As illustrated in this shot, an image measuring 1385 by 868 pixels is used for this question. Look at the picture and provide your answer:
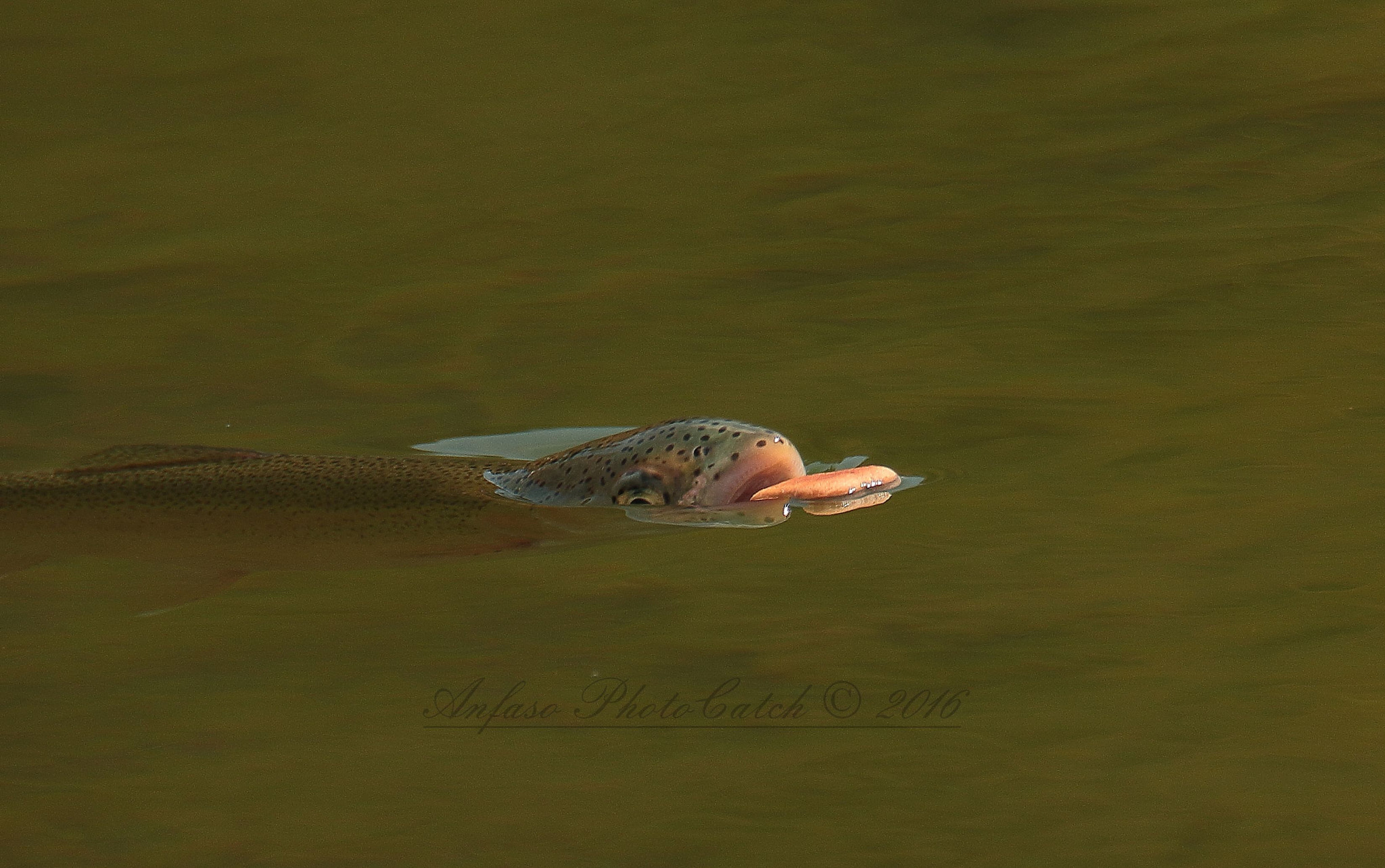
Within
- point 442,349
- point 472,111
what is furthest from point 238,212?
point 442,349

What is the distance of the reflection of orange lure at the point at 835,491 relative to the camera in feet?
15.1

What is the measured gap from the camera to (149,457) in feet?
17.6

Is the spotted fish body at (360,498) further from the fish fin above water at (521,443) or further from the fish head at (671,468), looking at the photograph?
the fish fin above water at (521,443)

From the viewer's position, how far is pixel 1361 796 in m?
2.97

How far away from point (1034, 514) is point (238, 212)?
5312mm

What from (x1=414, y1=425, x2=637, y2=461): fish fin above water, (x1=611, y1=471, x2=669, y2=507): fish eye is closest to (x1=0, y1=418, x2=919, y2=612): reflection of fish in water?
(x1=611, y1=471, x2=669, y2=507): fish eye

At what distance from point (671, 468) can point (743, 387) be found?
1082 mm

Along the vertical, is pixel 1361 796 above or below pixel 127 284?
below

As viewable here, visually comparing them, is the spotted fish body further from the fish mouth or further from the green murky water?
the green murky water

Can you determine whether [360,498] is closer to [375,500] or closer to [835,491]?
[375,500]

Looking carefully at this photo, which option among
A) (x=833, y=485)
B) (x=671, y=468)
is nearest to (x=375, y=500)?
(x=671, y=468)

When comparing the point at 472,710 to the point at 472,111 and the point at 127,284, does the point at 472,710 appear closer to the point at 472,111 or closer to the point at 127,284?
the point at 127,284

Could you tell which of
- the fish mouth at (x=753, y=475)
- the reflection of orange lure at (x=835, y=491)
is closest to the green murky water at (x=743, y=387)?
the reflection of orange lure at (x=835, y=491)

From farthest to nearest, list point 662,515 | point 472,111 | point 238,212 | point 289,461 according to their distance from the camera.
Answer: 1. point 472,111
2. point 238,212
3. point 289,461
4. point 662,515
